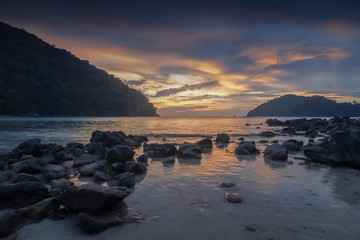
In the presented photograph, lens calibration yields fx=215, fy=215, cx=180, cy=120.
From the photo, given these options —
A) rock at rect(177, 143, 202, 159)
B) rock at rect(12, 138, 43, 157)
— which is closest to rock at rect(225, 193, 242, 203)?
rock at rect(177, 143, 202, 159)

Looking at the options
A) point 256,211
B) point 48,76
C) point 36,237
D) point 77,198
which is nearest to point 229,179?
point 256,211

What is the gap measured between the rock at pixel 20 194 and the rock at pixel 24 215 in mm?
750

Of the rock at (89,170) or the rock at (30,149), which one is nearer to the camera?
the rock at (89,170)

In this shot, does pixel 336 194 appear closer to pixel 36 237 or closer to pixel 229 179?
pixel 229 179

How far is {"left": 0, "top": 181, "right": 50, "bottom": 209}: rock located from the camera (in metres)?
6.20

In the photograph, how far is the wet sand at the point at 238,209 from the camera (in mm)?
4859

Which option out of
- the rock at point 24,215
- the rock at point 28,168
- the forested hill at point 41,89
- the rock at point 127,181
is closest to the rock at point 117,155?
the rock at point 28,168

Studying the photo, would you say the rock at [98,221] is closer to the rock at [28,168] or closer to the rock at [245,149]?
the rock at [28,168]

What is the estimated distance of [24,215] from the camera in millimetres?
5422

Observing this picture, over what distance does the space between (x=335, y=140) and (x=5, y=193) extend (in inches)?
623

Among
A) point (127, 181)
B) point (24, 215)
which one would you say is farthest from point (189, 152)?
point (24, 215)

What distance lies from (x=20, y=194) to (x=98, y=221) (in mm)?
3038

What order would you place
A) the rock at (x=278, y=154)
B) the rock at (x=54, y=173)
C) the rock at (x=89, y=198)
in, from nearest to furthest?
the rock at (x=89, y=198)
the rock at (x=54, y=173)
the rock at (x=278, y=154)

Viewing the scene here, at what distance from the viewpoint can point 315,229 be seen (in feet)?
16.4
